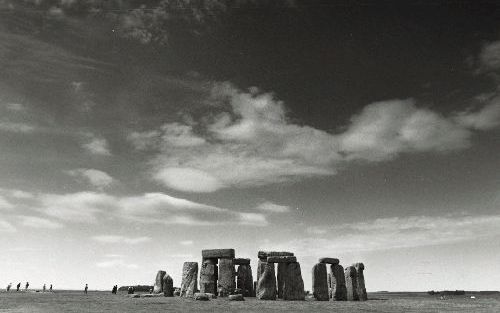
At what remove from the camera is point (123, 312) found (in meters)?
11.1

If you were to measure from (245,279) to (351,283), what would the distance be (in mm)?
6037

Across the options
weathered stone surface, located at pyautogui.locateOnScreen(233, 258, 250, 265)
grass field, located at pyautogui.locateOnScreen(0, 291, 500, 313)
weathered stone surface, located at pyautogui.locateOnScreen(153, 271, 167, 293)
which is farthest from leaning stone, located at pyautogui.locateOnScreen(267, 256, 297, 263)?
weathered stone surface, located at pyautogui.locateOnScreen(153, 271, 167, 293)

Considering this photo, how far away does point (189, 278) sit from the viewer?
2184 cm

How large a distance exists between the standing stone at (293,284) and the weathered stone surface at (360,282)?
3.74 m

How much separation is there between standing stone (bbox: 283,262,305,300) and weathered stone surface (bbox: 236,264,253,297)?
4279 mm

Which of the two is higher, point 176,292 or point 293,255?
point 293,255

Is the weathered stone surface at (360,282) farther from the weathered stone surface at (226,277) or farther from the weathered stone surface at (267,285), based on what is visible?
the weathered stone surface at (226,277)

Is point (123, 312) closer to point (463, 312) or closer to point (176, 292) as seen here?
point (463, 312)

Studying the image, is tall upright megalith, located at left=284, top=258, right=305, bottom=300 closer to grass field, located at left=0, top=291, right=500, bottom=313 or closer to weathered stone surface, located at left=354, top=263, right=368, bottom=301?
grass field, located at left=0, top=291, right=500, bottom=313

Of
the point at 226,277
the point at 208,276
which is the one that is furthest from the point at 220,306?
the point at 208,276

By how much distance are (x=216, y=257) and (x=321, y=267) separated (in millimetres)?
5625

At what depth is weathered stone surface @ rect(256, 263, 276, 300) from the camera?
18.8m

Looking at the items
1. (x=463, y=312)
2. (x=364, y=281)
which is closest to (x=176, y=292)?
(x=364, y=281)

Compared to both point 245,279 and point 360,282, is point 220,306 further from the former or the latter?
point 360,282
